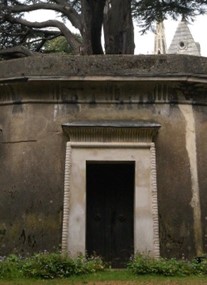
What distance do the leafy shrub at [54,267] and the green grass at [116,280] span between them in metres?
0.13

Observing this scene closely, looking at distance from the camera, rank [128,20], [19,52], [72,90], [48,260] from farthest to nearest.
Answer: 1. [19,52]
2. [128,20]
3. [72,90]
4. [48,260]

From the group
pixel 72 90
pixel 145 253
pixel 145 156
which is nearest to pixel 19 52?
pixel 72 90

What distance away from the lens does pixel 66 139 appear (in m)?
8.19

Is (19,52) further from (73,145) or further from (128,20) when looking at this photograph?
(73,145)

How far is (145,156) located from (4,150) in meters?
2.12

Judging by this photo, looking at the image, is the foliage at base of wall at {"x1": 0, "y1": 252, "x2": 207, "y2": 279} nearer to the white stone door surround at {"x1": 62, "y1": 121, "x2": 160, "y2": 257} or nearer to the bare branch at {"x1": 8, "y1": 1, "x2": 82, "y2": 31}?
the white stone door surround at {"x1": 62, "y1": 121, "x2": 160, "y2": 257}

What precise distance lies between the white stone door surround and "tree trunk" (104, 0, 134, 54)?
313cm

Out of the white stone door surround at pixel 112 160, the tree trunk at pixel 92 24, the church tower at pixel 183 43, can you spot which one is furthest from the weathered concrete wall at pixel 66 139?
the church tower at pixel 183 43

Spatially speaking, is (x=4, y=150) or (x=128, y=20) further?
(x=128, y=20)

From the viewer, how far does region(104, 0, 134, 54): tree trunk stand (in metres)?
10.8

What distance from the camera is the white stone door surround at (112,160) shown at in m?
7.80

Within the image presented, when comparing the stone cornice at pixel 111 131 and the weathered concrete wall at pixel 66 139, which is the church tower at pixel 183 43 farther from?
the stone cornice at pixel 111 131

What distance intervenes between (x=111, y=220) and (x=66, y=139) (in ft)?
4.62

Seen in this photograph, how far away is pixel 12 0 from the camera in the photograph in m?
14.3
